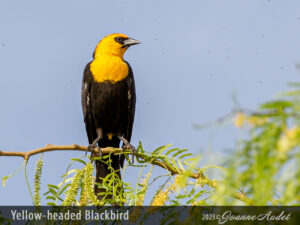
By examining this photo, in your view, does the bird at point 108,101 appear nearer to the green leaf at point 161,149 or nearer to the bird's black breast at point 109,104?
the bird's black breast at point 109,104

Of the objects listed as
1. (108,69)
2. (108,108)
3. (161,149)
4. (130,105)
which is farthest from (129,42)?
(161,149)

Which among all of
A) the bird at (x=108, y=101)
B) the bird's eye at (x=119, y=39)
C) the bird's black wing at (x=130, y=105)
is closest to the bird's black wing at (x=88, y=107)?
the bird at (x=108, y=101)

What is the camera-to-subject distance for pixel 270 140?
2.26 feet

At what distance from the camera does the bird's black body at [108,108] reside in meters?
4.67

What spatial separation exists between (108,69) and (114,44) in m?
0.56

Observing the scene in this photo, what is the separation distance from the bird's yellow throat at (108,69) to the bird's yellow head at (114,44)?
0.61ft

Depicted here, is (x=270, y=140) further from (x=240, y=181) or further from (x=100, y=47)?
(x=100, y=47)

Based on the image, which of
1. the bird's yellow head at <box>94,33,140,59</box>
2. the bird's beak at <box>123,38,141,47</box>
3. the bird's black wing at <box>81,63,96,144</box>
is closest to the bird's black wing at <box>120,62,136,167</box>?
the bird's black wing at <box>81,63,96,144</box>

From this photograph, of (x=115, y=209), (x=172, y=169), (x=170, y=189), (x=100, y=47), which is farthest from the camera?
(x=100, y=47)

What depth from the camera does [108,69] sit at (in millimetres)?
4750

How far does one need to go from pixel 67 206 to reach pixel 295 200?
1.29 m

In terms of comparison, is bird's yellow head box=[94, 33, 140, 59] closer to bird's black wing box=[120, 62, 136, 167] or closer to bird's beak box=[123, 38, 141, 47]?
bird's beak box=[123, 38, 141, 47]

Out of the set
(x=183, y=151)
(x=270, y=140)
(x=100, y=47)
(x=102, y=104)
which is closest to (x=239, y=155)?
(x=270, y=140)

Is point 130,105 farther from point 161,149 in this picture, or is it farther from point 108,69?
point 161,149
